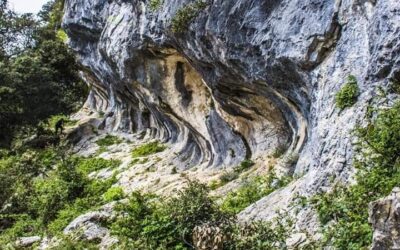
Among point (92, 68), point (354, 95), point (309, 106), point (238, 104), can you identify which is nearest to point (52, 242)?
point (238, 104)

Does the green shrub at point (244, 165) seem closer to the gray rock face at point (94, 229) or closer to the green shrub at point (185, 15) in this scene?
the gray rock face at point (94, 229)

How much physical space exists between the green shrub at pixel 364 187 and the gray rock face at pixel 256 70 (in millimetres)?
615

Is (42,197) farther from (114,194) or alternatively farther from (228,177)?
(228,177)

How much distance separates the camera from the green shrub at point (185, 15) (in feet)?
48.7

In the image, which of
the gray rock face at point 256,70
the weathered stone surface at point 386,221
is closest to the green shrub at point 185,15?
the gray rock face at point 256,70

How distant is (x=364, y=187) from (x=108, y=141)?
890 inches

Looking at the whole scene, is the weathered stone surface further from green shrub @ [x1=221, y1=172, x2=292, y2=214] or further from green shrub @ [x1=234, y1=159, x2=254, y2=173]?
green shrub @ [x1=234, y1=159, x2=254, y2=173]

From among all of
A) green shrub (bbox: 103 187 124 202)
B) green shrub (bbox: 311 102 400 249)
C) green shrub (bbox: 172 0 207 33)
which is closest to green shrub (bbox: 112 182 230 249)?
green shrub (bbox: 311 102 400 249)

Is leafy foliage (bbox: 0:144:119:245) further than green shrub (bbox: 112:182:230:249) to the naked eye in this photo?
Yes

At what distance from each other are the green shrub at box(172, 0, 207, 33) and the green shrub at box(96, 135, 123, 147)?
46.0ft

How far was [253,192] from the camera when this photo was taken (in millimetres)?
13281

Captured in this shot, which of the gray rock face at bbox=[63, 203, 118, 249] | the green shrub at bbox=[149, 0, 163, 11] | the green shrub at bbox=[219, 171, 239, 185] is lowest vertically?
the gray rock face at bbox=[63, 203, 118, 249]

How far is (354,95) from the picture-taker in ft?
31.3

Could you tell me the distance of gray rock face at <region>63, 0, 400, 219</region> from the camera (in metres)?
9.45
